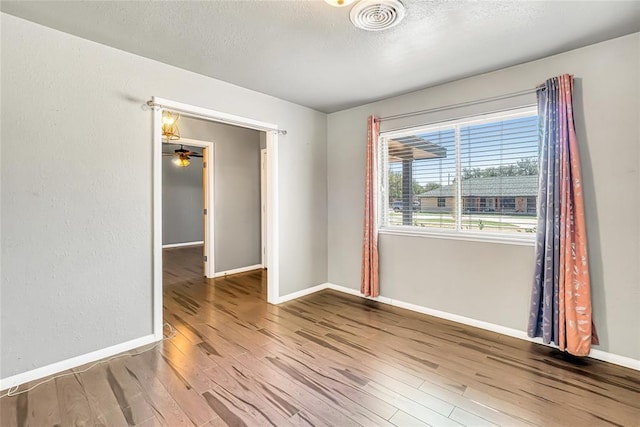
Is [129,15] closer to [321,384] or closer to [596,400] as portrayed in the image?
[321,384]

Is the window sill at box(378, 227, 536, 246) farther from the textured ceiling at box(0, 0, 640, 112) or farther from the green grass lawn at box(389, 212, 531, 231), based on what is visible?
the textured ceiling at box(0, 0, 640, 112)

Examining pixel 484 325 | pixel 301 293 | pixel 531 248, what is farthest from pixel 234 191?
pixel 531 248

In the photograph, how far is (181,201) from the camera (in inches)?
325

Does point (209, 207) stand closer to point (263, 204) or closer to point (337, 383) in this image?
point (263, 204)

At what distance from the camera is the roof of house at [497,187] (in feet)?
8.89

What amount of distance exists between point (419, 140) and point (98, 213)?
3166mm

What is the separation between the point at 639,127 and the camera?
2.18m

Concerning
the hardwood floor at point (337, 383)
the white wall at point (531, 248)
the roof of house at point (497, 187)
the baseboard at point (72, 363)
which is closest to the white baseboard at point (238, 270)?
the hardwood floor at point (337, 383)

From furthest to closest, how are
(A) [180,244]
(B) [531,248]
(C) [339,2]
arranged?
(A) [180,244], (B) [531,248], (C) [339,2]

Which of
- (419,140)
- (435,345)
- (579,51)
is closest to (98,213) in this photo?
(435,345)

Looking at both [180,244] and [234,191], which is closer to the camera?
[234,191]

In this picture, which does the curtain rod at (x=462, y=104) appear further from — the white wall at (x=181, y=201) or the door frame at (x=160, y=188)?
the white wall at (x=181, y=201)

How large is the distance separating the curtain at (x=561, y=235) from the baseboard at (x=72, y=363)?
10.9 ft

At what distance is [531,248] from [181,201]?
7947 mm
